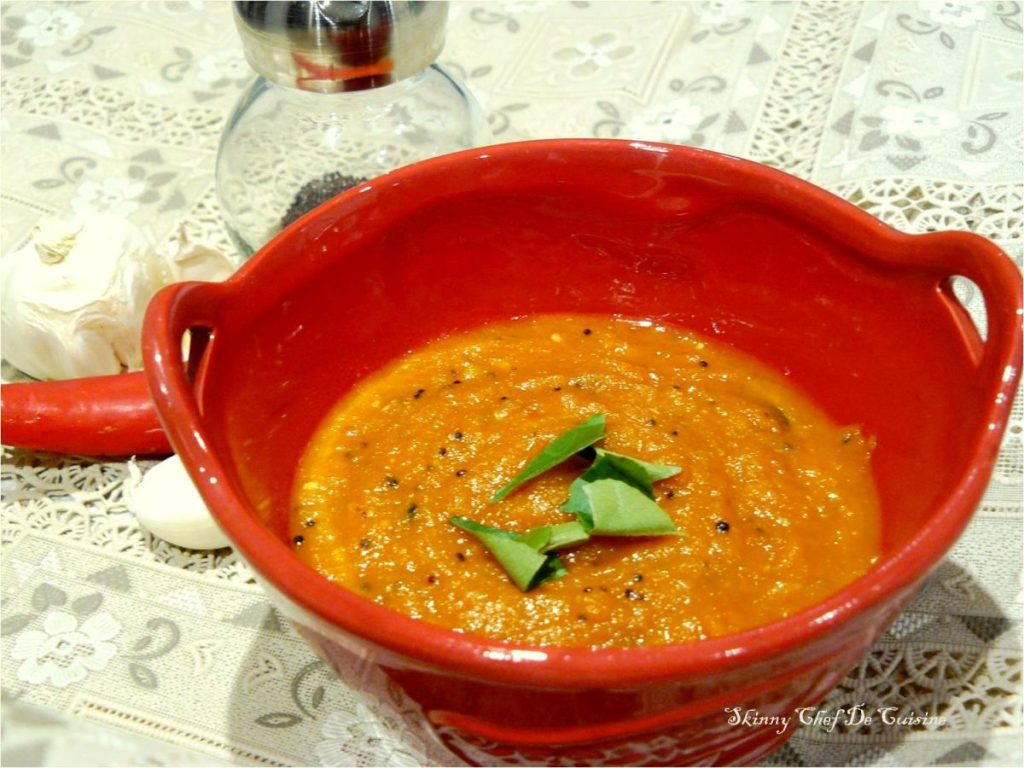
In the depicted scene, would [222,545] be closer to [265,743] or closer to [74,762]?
[265,743]

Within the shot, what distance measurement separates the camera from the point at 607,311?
4.22 ft

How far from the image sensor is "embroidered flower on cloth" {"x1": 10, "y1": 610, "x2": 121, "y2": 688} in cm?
111

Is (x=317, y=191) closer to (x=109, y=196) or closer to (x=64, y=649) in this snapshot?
(x=109, y=196)

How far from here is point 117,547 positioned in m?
1.24

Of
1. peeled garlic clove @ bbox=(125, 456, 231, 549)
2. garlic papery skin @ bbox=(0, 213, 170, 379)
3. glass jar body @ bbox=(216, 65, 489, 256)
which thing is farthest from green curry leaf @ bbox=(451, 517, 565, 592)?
glass jar body @ bbox=(216, 65, 489, 256)

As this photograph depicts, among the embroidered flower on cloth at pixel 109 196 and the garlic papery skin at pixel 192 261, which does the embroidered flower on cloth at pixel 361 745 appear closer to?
the garlic papery skin at pixel 192 261

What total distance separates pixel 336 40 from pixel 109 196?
0.57 m

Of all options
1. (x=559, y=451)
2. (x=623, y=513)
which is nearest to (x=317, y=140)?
(x=559, y=451)

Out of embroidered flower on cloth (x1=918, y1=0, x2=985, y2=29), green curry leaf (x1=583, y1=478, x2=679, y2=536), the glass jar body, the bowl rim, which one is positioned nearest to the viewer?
the bowl rim

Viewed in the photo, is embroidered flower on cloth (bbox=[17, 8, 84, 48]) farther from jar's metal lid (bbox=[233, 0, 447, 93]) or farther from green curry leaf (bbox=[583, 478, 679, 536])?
green curry leaf (bbox=[583, 478, 679, 536])

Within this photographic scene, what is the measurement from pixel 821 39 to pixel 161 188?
3.94 ft

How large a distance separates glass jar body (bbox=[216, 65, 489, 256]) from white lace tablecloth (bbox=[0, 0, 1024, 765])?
0.11 meters

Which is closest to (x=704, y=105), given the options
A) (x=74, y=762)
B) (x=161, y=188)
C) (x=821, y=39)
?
(x=821, y=39)

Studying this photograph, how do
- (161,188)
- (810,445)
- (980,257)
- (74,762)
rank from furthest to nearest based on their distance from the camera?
1. (161,188)
2. (810,445)
3. (980,257)
4. (74,762)
